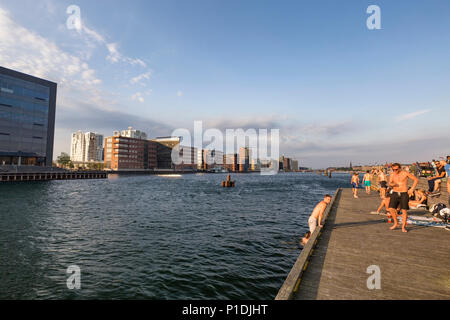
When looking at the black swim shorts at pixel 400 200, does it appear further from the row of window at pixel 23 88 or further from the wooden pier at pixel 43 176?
the row of window at pixel 23 88

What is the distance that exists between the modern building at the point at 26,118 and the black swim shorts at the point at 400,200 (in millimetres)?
96219

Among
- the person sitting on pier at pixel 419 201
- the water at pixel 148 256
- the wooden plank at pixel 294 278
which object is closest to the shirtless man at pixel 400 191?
the water at pixel 148 256

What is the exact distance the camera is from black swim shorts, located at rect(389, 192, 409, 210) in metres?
8.48

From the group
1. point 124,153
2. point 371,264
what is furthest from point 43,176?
point 371,264

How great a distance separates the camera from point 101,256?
988 centimetres

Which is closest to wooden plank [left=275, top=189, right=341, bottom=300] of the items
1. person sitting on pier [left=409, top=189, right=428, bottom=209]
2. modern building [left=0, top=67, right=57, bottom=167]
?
person sitting on pier [left=409, top=189, right=428, bottom=209]

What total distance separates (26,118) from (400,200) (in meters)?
99.6

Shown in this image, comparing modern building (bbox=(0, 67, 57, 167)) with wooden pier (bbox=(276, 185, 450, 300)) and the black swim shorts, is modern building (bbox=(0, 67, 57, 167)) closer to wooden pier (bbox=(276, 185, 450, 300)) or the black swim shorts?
wooden pier (bbox=(276, 185, 450, 300))

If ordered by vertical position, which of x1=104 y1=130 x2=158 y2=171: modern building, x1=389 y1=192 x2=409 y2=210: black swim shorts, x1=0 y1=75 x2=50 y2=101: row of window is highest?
x1=0 y1=75 x2=50 y2=101: row of window

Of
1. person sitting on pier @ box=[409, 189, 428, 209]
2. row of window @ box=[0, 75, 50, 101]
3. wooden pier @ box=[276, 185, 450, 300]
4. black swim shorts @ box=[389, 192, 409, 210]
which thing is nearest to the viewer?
wooden pier @ box=[276, 185, 450, 300]

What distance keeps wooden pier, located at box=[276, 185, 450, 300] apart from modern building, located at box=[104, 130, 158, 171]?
486 feet

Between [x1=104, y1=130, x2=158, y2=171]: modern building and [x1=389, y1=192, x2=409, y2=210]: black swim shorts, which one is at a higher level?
[x1=104, y1=130, x2=158, y2=171]: modern building

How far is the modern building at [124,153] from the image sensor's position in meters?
138
